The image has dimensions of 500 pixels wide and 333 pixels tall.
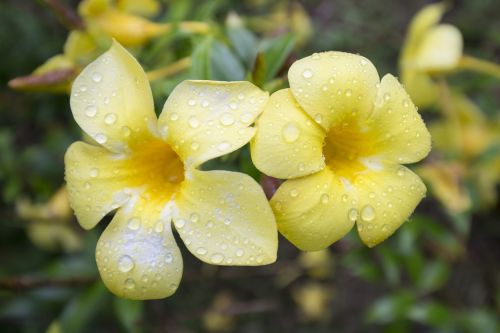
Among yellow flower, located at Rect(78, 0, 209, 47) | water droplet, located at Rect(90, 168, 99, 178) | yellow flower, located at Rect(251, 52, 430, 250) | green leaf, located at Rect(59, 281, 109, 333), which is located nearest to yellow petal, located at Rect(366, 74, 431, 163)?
yellow flower, located at Rect(251, 52, 430, 250)

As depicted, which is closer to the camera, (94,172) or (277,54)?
A: (94,172)

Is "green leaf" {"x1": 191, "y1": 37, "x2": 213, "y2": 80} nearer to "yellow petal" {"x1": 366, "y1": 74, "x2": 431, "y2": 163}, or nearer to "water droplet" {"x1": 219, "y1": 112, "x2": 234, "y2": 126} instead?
"water droplet" {"x1": 219, "y1": 112, "x2": 234, "y2": 126}

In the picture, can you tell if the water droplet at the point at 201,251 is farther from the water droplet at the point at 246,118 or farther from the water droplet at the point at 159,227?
the water droplet at the point at 246,118

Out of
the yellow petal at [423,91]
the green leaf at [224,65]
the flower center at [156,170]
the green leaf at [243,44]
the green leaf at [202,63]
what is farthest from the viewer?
the yellow petal at [423,91]

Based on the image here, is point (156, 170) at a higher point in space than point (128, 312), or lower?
higher

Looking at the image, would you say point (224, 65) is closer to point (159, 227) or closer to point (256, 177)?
point (256, 177)

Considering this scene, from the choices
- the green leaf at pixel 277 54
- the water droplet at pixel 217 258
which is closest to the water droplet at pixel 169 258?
the water droplet at pixel 217 258

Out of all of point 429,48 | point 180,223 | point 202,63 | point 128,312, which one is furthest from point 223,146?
point 429,48

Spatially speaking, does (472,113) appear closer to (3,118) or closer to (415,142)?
(415,142)
